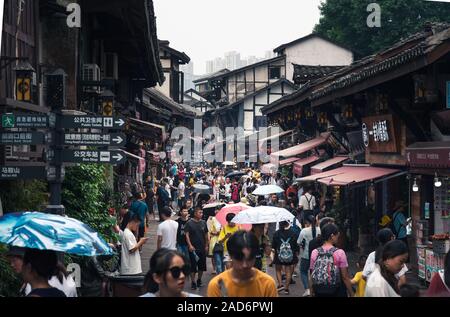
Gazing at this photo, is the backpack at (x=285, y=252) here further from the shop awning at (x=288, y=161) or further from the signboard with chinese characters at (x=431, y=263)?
the shop awning at (x=288, y=161)

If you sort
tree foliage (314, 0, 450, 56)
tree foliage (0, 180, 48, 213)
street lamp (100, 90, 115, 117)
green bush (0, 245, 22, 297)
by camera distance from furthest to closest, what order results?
tree foliage (314, 0, 450, 56) → street lamp (100, 90, 115, 117) → tree foliage (0, 180, 48, 213) → green bush (0, 245, 22, 297)

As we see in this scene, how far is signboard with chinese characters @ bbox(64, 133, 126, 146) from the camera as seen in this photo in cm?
1004

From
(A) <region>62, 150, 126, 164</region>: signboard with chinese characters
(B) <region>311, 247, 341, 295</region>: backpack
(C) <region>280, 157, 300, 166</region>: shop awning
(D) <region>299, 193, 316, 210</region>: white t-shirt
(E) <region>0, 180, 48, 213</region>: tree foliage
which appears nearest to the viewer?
(B) <region>311, 247, 341, 295</region>: backpack

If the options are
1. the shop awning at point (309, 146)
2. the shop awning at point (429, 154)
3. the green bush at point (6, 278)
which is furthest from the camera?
the shop awning at point (309, 146)

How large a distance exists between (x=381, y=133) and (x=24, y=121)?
35.8ft

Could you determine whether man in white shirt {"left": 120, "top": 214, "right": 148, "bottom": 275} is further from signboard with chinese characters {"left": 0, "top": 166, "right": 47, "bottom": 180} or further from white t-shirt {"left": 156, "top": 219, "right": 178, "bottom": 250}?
signboard with chinese characters {"left": 0, "top": 166, "right": 47, "bottom": 180}

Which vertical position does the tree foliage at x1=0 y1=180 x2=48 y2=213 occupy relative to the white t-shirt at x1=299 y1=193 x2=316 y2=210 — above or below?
above

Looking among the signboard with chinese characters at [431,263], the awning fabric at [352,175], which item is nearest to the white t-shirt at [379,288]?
the signboard with chinese characters at [431,263]

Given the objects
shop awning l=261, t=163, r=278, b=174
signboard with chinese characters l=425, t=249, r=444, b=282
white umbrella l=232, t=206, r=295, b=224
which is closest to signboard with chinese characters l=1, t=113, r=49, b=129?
white umbrella l=232, t=206, r=295, b=224

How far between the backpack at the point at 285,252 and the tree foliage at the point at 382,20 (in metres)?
32.5

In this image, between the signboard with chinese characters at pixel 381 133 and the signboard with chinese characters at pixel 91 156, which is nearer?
the signboard with chinese characters at pixel 91 156

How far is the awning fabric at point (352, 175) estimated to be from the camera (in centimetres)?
1790

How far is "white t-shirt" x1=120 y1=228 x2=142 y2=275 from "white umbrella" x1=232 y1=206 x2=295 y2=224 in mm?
2298

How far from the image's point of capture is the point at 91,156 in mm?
10164
